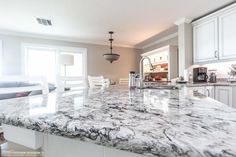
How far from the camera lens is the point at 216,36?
3617 millimetres

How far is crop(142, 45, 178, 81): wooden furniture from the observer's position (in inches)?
203

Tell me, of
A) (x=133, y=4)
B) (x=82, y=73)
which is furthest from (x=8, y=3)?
(x=82, y=73)

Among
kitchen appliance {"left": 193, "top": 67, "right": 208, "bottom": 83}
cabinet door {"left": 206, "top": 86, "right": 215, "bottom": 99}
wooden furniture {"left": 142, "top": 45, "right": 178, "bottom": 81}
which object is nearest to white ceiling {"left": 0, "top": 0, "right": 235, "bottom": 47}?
wooden furniture {"left": 142, "top": 45, "right": 178, "bottom": 81}

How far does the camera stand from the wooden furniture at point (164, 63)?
16.9ft

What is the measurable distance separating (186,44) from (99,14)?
6.76 ft

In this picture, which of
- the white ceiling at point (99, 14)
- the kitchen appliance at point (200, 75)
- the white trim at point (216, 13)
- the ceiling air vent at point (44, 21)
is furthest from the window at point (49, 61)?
the white trim at point (216, 13)

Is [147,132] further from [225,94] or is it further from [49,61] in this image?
[49,61]

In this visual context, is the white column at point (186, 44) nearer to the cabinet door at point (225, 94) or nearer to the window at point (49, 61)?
the cabinet door at point (225, 94)

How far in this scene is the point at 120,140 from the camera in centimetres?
36

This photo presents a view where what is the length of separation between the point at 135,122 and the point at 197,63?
4072 mm

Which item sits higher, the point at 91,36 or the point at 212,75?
the point at 91,36

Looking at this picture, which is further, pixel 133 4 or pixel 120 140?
pixel 133 4

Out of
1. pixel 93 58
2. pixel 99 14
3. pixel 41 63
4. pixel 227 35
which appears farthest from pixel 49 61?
pixel 227 35

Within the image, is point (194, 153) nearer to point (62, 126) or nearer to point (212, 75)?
point (62, 126)
